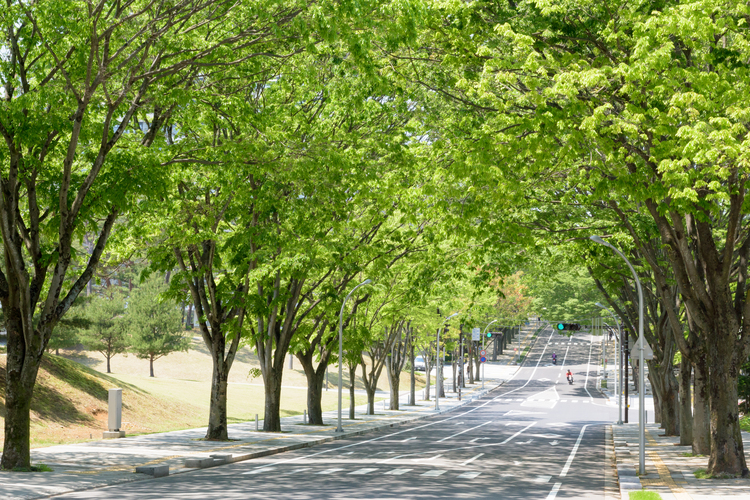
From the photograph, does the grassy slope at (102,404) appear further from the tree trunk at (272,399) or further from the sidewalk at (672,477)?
the sidewalk at (672,477)

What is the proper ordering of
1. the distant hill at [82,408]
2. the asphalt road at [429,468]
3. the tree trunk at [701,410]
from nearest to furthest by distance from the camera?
the asphalt road at [429,468] < the tree trunk at [701,410] < the distant hill at [82,408]

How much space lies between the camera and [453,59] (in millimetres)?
15336

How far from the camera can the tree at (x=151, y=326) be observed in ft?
198

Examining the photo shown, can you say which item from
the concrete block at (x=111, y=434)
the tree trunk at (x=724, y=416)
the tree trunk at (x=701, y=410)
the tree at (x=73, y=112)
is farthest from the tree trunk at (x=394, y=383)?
the tree at (x=73, y=112)

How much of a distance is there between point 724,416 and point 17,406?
15016mm

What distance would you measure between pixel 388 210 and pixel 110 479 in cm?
1311

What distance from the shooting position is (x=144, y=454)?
20.7 metres

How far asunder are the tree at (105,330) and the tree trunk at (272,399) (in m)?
33.9

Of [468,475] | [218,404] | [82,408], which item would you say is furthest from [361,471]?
[82,408]

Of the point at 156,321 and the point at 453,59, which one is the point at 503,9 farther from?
the point at 156,321

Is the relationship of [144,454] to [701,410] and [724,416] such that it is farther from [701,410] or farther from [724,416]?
[701,410]

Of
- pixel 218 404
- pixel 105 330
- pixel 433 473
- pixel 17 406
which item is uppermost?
pixel 105 330

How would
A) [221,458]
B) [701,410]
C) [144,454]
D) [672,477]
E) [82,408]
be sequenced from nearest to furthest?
[672,477], [221,458], [144,454], [701,410], [82,408]

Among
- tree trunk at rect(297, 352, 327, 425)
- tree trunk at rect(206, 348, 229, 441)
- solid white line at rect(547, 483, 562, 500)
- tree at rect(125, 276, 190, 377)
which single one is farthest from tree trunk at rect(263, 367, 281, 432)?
tree at rect(125, 276, 190, 377)
